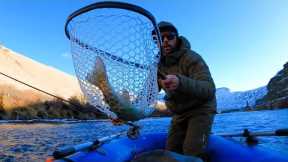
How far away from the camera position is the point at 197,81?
→ 305 centimetres

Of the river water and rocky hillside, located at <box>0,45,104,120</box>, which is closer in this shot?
the river water

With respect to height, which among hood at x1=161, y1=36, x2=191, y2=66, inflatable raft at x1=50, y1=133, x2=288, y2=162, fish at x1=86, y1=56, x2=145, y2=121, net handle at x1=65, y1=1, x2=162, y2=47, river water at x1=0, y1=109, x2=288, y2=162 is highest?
net handle at x1=65, y1=1, x2=162, y2=47

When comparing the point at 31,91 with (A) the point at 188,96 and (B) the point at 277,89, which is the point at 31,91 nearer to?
(A) the point at 188,96

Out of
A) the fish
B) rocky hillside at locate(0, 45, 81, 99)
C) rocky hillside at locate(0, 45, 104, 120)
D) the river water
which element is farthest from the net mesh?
rocky hillside at locate(0, 45, 81, 99)

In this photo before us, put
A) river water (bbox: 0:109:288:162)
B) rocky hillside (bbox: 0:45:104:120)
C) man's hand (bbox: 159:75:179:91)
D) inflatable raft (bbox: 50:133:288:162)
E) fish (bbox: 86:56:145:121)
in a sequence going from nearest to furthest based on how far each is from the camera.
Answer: man's hand (bbox: 159:75:179:91)
fish (bbox: 86:56:145:121)
inflatable raft (bbox: 50:133:288:162)
river water (bbox: 0:109:288:162)
rocky hillside (bbox: 0:45:104:120)

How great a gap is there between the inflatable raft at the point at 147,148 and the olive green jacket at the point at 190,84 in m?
0.86

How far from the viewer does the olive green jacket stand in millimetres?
3127

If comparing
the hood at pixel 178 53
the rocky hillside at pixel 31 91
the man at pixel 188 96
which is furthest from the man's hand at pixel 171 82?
the rocky hillside at pixel 31 91

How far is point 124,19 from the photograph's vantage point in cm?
298

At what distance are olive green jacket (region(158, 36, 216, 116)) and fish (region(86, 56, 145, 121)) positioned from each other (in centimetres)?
51

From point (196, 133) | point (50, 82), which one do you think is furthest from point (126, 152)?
point (50, 82)

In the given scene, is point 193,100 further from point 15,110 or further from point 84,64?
point 15,110

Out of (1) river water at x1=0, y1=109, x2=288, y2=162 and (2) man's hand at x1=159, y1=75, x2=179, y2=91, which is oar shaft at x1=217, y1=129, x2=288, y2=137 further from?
(2) man's hand at x1=159, y1=75, x2=179, y2=91

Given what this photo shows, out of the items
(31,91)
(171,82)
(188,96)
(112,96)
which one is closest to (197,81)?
(171,82)
